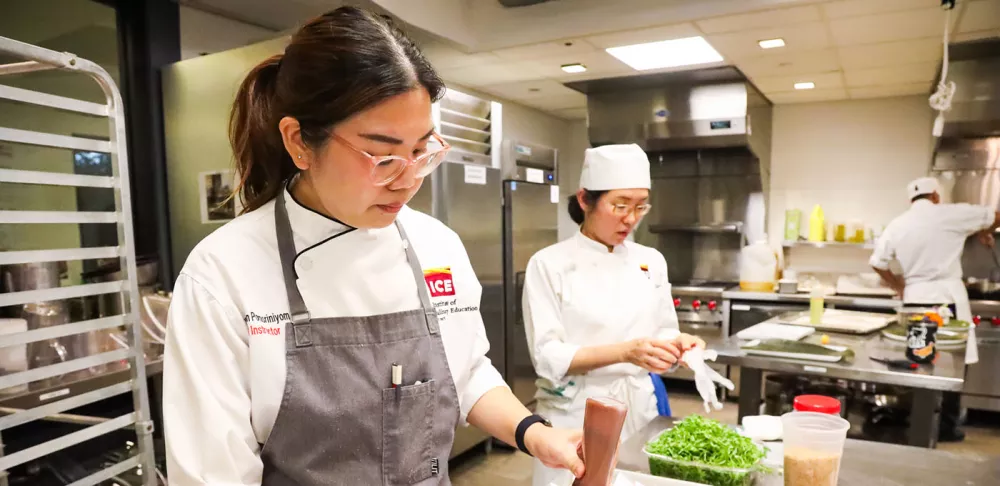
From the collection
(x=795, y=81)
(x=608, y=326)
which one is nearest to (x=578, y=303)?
(x=608, y=326)

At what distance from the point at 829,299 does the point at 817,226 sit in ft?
3.56

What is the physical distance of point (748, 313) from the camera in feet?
15.8

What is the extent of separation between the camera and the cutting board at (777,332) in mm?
2729

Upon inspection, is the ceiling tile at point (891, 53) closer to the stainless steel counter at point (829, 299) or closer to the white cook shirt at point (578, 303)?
the stainless steel counter at point (829, 299)

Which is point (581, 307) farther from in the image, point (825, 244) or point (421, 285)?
point (825, 244)

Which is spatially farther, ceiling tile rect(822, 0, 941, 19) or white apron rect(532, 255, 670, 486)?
ceiling tile rect(822, 0, 941, 19)

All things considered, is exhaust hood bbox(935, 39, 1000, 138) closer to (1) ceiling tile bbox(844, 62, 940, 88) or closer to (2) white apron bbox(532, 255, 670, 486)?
(1) ceiling tile bbox(844, 62, 940, 88)

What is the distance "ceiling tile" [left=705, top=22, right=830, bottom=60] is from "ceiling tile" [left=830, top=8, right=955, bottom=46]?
9 centimetres

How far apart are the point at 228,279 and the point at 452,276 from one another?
1.48 feet

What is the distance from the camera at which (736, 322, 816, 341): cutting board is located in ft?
8.95

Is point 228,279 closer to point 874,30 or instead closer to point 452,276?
point 452,276

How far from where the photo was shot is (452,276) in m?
1.26

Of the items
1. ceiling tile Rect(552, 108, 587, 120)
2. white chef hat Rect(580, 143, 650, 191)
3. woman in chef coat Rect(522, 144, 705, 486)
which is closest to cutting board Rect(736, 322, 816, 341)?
woman in chef coat Rect(522, 144, 705, 486)

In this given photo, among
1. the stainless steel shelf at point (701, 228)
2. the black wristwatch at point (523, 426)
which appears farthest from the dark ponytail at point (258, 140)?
the stainless steel shelf at point (701, 228)
